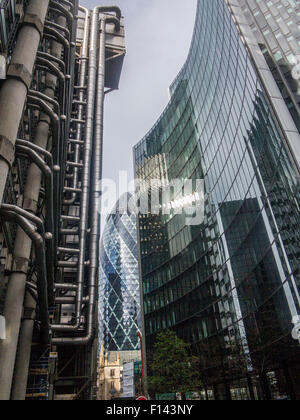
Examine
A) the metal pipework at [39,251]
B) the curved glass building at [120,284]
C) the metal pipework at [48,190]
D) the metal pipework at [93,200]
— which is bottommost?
the metal pipework at [39,251]

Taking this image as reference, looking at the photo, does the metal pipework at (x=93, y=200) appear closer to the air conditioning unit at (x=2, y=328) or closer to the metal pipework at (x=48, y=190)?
the metal pipework at (x=48, y=190)

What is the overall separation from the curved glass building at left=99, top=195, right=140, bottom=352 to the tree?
111615 mm

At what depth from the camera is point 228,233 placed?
34.2 meters

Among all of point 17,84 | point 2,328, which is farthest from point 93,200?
point 17,84

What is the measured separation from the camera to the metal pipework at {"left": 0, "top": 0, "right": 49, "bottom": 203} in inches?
393

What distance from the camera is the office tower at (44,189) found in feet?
39.2

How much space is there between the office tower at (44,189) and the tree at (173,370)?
22.6 feet

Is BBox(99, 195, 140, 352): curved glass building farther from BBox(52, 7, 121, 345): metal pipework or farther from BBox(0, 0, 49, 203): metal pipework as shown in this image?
BBox(0, 0, 49, 203): metal pipework

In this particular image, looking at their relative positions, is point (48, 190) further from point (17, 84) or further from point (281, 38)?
point (281, 38)

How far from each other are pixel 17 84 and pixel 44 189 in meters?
6.37

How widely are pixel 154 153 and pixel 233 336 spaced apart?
36.3 m


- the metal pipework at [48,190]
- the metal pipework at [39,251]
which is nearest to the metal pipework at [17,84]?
the metal pipework at [39,251]

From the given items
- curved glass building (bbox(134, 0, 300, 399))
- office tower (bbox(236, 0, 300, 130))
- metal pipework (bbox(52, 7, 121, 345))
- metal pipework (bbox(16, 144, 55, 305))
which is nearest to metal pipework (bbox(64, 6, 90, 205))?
metal pipework (bbox(52, 7, 121, 345))

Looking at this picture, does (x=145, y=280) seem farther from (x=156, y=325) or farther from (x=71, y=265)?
(x=71, y=265)
